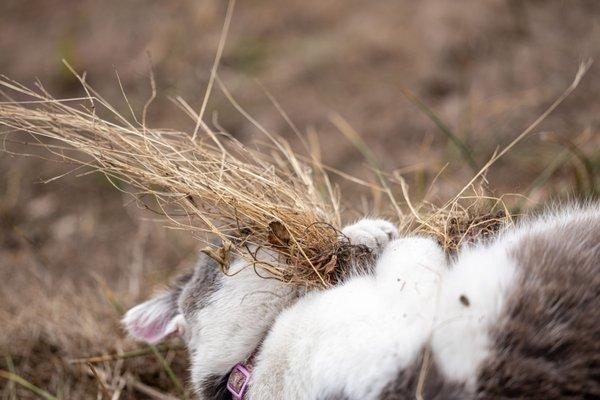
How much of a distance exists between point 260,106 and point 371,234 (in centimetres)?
250

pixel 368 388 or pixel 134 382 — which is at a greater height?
pixel 368 388

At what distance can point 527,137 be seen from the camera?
370cm

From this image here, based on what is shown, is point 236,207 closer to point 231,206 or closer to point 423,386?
point 231,206

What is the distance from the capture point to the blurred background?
311 cm

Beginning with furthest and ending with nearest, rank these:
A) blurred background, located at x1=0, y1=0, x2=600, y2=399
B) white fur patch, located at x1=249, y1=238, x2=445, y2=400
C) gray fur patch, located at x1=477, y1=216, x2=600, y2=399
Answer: blurred background, located at x1=0, y1=0, x2=600, y2=399 < white fur patch, located at x1=249, y1=238, x2=445, y2=400 < gray fur patch, located at x1=477, y1=216, x2=600, y2=399

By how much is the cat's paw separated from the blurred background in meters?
0.72

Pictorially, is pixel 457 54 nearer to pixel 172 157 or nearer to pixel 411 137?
pixel 411 137

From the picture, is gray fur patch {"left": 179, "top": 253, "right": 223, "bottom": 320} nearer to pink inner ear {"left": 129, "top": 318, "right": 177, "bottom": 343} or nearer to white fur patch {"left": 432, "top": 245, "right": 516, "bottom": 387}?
pink inner ear {"left": 129, "top": 318, "right": 177, "bottom": 343}

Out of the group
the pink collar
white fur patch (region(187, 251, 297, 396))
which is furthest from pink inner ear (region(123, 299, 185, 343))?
the pink collar

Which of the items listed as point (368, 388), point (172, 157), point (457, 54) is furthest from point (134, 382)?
point (457, 54)

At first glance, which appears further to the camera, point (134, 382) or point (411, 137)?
point (411, 137)

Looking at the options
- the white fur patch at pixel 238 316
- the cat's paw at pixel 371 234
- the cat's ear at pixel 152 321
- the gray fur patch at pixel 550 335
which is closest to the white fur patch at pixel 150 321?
the cat's ear at pixel 152 321

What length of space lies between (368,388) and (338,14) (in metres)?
3.94

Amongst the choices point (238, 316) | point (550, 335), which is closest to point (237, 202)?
point (238, 316)
